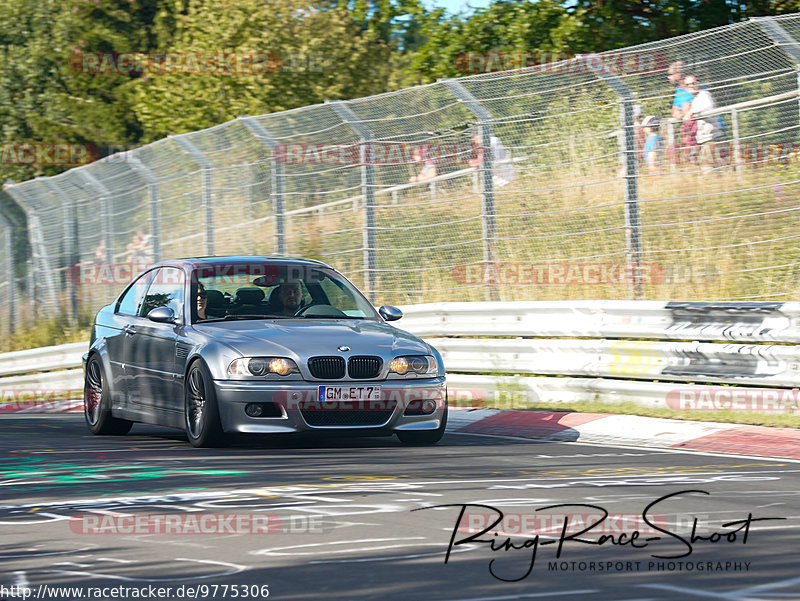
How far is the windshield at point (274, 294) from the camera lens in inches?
433

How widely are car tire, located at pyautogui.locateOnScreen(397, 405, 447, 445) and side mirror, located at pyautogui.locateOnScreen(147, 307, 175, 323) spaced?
1974mm

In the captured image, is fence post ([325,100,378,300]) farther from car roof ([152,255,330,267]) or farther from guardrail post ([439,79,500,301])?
car roof ([152,255,330,267])

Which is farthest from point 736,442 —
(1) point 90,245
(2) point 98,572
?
(1) point 90,245

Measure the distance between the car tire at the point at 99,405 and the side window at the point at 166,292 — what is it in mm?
759

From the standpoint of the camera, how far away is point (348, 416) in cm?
1005

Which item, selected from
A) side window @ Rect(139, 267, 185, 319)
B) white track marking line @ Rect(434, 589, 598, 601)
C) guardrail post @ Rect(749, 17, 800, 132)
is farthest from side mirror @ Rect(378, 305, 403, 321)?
white track marking line @ Rect(434, 589, 598, 601)

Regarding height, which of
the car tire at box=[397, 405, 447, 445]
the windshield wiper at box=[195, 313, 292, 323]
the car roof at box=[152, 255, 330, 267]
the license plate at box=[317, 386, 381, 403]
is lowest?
the car tire at box=[397, 405, 447, 445]

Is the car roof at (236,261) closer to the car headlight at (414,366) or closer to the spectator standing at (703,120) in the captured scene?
the car headlight at (414,366)

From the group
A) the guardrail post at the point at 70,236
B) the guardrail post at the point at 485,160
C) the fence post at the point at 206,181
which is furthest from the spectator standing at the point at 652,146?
the guardrail post at the point at 70,236

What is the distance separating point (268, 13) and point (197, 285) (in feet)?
91.6

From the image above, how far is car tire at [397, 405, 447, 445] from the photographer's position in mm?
10578

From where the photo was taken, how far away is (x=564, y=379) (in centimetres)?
1269

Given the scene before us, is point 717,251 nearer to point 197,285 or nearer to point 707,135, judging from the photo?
point 707,135

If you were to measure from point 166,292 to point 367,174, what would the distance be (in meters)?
4.74
